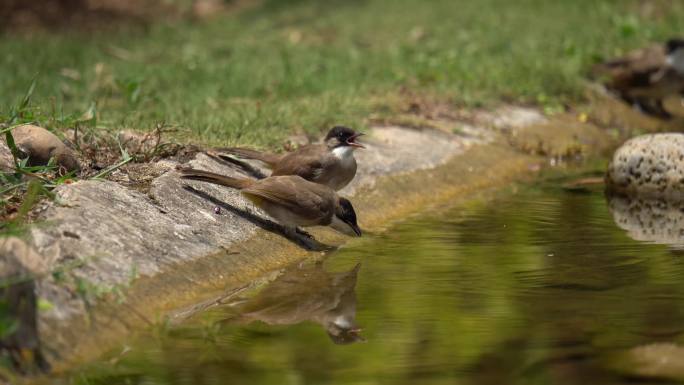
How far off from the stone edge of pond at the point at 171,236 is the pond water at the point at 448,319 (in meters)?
0.22

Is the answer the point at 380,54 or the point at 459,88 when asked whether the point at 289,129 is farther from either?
the point at 380,54

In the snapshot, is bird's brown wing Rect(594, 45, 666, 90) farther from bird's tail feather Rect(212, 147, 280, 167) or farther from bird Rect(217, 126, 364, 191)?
bird's tail feather Rect(212, 147, 280, 167)

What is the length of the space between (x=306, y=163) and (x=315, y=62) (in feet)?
19.8

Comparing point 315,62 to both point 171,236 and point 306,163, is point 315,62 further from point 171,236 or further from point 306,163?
point 171,236

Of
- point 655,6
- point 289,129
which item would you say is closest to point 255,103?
point 289,129

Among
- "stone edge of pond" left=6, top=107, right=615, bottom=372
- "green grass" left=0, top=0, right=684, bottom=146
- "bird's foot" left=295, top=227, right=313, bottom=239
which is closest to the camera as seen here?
"stone edge of pond" left=6, top=107, right=615, bottom=372

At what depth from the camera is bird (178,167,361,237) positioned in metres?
7.43

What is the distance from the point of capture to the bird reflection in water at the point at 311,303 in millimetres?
5945

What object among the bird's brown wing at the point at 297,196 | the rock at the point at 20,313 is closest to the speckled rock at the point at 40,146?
the bird's brown wing at the point at 297,196

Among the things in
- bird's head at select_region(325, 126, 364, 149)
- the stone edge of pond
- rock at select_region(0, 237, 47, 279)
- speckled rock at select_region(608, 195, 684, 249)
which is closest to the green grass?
the stone edge of pond

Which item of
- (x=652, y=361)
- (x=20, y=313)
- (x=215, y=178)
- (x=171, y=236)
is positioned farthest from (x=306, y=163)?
(x=652, y=361)

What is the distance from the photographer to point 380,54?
1458cm

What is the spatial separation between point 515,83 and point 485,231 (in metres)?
4.82

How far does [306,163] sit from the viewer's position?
812cm
